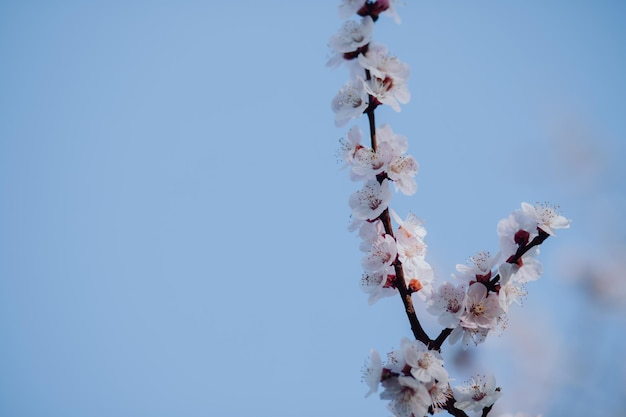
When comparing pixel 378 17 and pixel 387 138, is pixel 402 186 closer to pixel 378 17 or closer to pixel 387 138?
pixel 387 138

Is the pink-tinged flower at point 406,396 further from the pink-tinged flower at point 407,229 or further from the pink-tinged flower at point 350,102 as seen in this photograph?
the pink-tinged flower at point 350,102

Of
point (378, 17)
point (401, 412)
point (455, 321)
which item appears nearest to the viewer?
point (401, 412)

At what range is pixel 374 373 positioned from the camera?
7.35 ft

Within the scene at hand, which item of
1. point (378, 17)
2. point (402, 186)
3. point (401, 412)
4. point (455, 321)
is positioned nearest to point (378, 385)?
point (401, 412)

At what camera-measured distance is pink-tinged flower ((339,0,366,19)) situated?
251 centimetres

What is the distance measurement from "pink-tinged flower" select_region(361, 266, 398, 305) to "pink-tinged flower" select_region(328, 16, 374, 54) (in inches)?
45.5

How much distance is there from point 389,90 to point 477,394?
1597mm

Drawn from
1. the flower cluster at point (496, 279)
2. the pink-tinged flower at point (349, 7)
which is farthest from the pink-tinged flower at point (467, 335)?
the pink-tinged flower at point (349, 7)

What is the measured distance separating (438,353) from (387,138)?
3.60 feet

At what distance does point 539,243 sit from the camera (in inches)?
97.4

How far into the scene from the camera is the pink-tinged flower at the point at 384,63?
8.22 ft

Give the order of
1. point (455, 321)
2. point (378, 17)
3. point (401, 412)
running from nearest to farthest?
point (401, 412)
point (455, 321)
point (378, 17)

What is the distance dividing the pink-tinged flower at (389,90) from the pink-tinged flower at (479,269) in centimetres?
86

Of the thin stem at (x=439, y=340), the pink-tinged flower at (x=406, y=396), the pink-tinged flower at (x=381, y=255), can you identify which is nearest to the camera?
the pink-tinged flower at (x=406, y=396)
